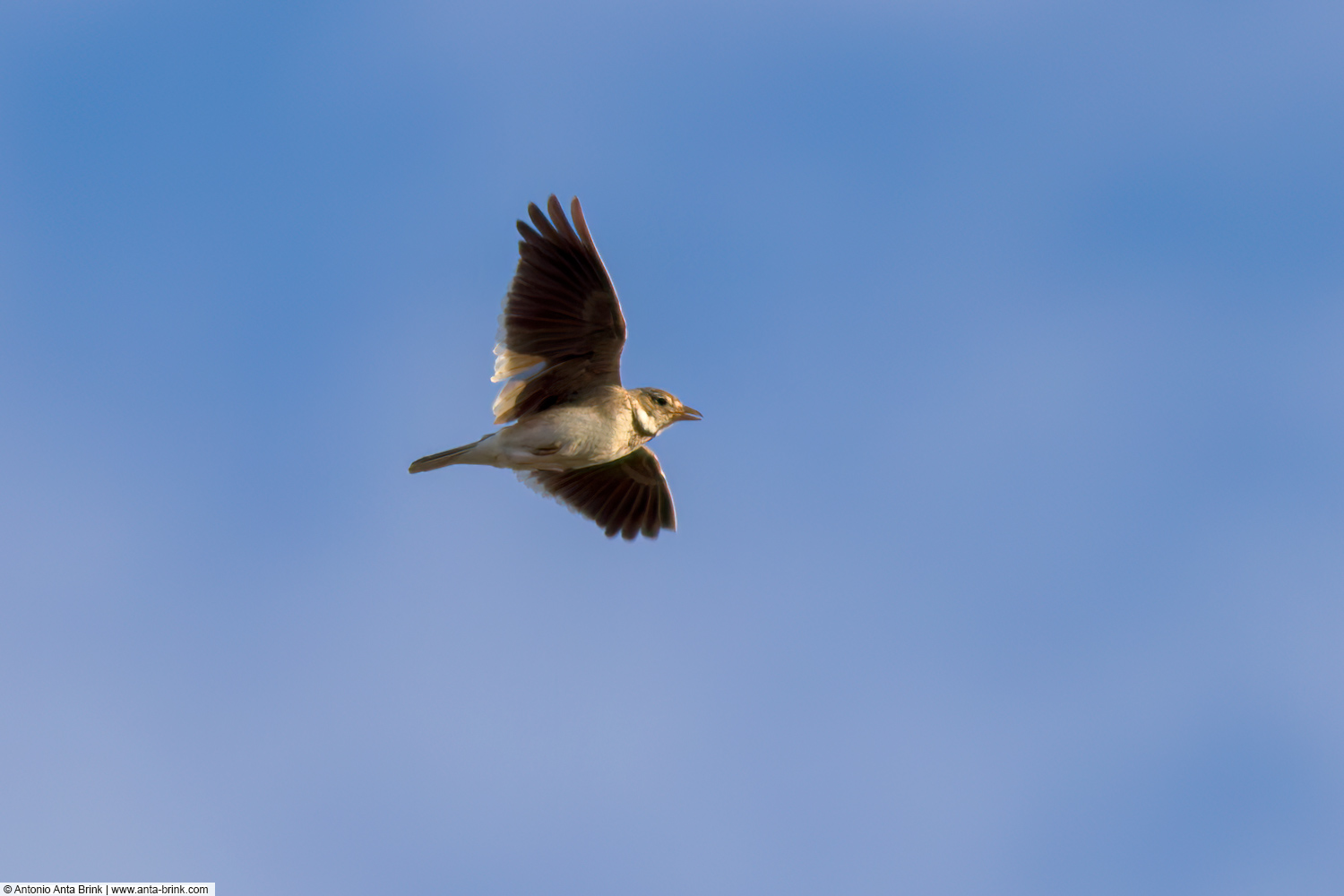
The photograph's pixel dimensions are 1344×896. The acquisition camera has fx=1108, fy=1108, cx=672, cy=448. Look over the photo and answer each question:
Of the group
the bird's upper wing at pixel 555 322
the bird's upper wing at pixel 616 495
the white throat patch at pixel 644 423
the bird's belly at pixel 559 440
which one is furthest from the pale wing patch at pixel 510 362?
the bird's upper wing at pixel 616 495

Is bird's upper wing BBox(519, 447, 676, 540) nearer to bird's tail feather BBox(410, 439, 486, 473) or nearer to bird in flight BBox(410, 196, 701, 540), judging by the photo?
bird in flight BBox(410, 196, 701, 540)

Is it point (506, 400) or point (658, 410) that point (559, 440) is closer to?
point (506, 400)

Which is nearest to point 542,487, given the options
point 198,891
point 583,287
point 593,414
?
point 593,414

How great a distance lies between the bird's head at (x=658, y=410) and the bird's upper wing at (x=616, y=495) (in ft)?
5.24

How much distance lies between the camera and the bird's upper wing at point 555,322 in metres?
13.6

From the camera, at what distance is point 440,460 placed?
13508 mm

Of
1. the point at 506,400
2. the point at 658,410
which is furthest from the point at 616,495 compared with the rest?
the point at 506,400

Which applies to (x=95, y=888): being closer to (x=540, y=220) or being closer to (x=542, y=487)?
(x=542, y=487)

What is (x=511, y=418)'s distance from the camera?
47.6 feet

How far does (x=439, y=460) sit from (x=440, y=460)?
0.01 metres

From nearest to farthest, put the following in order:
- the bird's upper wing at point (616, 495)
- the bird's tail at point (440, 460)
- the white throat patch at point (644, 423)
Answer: the bird's tail at point (440, 460), the white throat patch at point (644, 423), the bird's upper wing at point (616, 495)

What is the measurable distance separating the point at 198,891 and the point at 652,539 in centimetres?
793

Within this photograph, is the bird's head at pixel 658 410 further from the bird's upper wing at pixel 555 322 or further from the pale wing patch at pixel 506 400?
the pale wing patch at pixel 506 400

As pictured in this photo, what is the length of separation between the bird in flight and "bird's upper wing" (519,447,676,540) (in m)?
1.79
